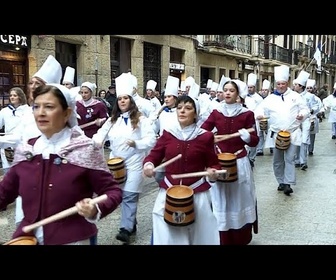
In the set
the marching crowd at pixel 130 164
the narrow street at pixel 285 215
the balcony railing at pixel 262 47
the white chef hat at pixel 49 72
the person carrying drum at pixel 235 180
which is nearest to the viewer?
the marching crowd at pixel 130 164

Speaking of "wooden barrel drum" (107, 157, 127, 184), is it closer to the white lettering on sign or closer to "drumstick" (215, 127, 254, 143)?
"drumstick" (215, 127, 254, 143)

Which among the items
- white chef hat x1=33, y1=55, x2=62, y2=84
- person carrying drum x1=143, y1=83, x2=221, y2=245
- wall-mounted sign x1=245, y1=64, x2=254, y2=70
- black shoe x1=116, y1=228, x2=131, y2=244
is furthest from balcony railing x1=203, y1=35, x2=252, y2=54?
person carrying drum x1=143, y1=83, x2=221, y2=245

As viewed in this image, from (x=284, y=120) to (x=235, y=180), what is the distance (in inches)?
135

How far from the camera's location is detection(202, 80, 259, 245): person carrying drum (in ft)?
16.4

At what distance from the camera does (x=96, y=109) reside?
7.45 m

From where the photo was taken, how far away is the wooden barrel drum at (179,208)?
3590 millimetres

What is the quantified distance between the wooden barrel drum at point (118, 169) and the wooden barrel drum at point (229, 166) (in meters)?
1.03

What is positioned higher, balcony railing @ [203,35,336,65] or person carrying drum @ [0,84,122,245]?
balcony railing @ [203,35,336,65]

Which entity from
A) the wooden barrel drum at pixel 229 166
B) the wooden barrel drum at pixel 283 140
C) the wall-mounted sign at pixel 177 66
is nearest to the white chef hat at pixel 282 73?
Answer: the wooden barrel drum at pixel 283 140

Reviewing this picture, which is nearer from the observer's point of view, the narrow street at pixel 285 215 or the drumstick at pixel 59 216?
the drumstick at pixel 59 216

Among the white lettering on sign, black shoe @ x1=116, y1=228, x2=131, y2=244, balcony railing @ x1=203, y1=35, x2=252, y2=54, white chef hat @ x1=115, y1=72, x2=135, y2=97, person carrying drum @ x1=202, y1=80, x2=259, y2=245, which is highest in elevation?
balcony railing @ x1=203, y1=35, x2=252, y2=54

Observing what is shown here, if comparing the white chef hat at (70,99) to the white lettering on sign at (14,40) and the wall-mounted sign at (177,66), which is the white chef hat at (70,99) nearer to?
the white lettering on sign at (14,40)

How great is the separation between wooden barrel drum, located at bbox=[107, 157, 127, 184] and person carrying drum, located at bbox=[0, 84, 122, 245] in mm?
2311
